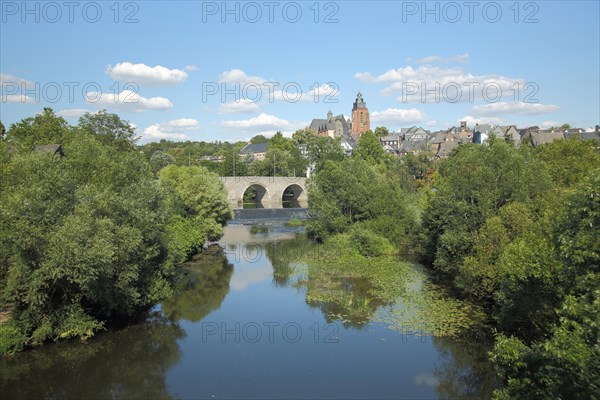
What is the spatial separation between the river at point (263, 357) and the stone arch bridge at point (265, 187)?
53176 mm

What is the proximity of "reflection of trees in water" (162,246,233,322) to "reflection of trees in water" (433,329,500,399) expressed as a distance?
37.6 feet

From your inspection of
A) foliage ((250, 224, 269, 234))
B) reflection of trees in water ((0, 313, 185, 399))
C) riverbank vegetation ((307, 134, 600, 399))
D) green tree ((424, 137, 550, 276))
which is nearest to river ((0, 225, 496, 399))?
reflection of trees in water ((0, 313, 185, 399))

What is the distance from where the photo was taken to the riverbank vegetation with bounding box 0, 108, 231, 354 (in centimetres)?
1717

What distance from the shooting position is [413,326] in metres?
21.1

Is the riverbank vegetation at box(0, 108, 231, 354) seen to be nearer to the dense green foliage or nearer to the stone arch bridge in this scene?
the dense green foliage

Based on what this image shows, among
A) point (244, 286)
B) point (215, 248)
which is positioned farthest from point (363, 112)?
point (244, 286)

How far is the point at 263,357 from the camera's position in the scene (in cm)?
1853

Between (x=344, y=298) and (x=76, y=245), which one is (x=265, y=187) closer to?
(x=344, y=298)

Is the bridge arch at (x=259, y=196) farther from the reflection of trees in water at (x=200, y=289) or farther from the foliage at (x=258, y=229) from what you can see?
the reflection of trees in water at (x=200, y=289)

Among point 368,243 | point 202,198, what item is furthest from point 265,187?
point 368,243

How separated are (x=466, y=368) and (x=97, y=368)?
43.4ft

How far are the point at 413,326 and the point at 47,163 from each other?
17.1 m

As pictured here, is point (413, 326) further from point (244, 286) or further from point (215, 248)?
point (215, 248)

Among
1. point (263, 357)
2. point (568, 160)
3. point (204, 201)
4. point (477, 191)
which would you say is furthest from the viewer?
point (204, 201)
